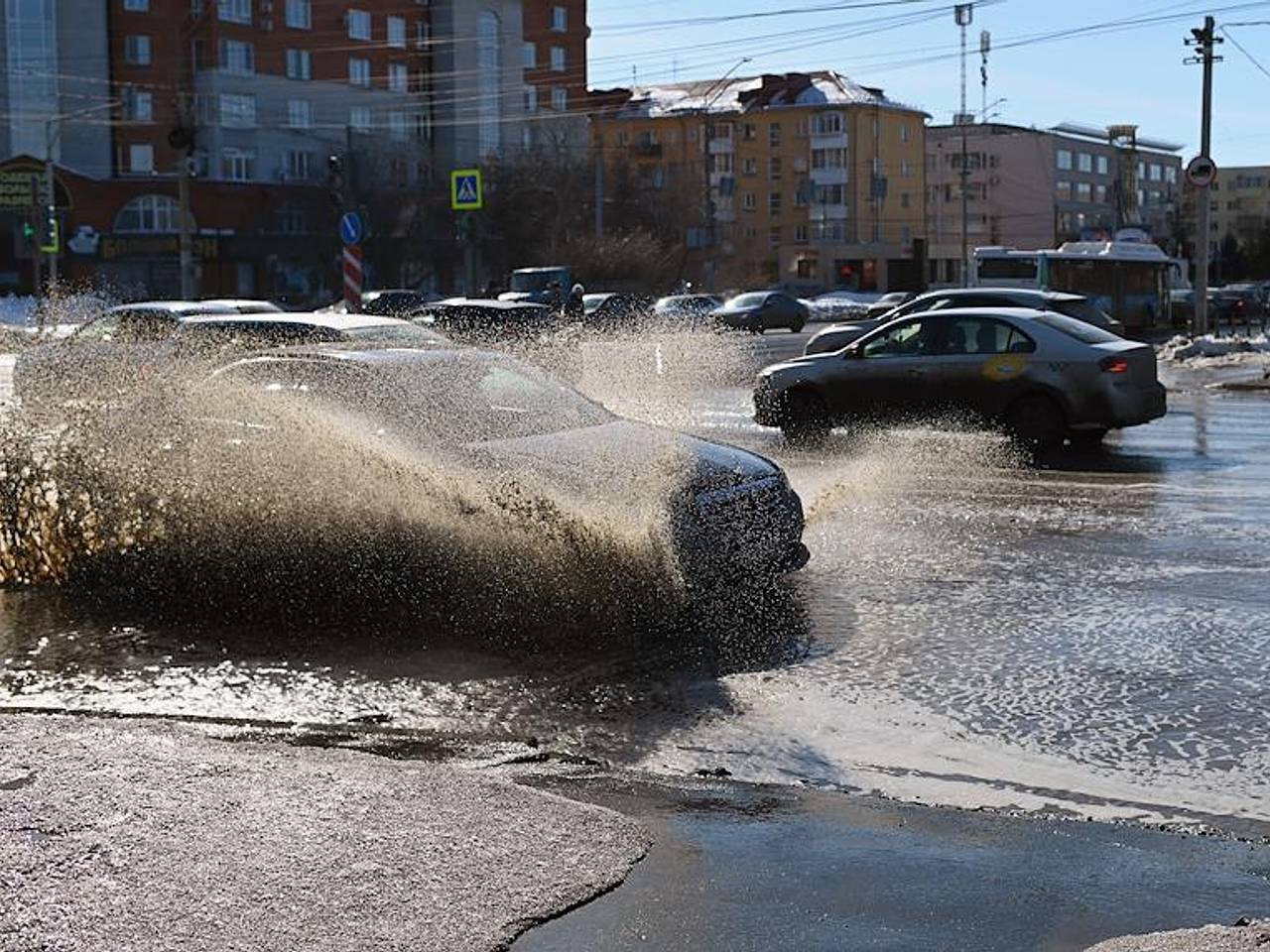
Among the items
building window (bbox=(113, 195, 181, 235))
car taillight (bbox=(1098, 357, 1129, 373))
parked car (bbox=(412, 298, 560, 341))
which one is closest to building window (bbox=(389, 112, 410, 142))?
building window (bbox=(113, 195, 181, 235))

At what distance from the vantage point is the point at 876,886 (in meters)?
4.64

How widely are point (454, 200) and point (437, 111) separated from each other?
177 feet

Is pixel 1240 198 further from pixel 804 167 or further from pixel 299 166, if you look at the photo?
pixel 299 166

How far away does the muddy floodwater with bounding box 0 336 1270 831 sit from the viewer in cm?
606

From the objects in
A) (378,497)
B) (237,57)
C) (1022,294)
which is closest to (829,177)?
(237,57)

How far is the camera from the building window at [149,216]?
2803 inches

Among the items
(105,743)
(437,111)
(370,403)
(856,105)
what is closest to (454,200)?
(370,403)

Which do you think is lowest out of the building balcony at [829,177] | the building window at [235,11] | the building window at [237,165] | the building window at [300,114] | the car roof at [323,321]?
the car roof at [323,321]

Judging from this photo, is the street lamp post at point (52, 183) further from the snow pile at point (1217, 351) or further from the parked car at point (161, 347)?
the parked car at point (161, 347)

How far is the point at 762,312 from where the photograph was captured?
60.7 meters

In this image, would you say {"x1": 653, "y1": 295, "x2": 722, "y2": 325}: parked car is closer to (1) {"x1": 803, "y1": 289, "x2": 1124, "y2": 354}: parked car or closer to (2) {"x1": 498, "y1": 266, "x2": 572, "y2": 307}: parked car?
(2) {"x1": 498, "y1": 266, "x2": 572, "y2": 307}: parked car

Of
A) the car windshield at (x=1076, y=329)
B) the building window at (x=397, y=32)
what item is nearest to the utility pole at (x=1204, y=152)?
the car windshield at (x=1076, y=329)

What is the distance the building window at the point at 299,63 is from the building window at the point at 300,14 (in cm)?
121

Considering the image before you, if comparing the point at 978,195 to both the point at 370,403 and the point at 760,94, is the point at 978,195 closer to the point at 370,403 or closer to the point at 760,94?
the point at 760,94
